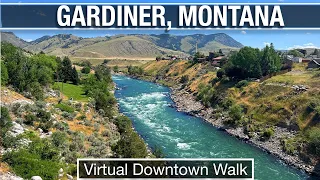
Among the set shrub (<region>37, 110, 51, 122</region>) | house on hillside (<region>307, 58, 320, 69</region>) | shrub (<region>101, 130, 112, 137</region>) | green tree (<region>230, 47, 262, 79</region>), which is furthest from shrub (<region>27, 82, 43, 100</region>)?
house on hillside (<region>307, 58, 320, 69</region>)

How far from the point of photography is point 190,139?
118 feet

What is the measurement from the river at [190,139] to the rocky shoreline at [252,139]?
0.72 metres

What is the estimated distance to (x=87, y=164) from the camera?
18.4 metres

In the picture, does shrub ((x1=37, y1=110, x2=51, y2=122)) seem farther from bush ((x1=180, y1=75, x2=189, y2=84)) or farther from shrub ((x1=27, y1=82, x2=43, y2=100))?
bush ((x1=180, y1=75, x2=189, y2=84))

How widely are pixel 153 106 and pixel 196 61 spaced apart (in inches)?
1484

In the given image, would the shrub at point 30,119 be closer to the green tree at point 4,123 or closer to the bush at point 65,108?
the green tree at point 4,123

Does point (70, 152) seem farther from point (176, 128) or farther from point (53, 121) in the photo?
point (176, 128)

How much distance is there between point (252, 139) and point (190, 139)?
668 centimetres

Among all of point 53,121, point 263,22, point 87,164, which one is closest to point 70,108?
point 53,121

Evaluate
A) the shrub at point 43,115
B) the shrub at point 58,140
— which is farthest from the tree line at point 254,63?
the shrub at point 58,140

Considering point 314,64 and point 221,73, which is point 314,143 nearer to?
point 314,64

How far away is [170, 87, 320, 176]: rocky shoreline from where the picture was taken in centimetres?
2908

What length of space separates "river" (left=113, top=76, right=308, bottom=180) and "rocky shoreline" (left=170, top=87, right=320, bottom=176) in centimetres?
72

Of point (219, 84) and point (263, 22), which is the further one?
point (219, 84)
